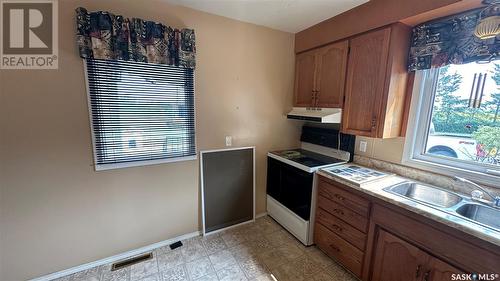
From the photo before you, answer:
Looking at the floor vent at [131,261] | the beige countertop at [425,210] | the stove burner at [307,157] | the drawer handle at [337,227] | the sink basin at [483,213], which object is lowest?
the floor vent at [131,261]

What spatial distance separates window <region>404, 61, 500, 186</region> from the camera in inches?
57.4

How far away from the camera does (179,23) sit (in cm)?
196

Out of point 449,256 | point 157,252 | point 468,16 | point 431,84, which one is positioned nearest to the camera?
point 449,256

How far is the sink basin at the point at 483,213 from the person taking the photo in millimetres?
1324

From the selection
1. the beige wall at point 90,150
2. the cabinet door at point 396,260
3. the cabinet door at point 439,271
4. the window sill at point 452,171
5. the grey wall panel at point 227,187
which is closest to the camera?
the cabinet door at point 439,271

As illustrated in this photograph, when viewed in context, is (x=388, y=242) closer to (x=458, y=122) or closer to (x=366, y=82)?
(x=458, y=122)

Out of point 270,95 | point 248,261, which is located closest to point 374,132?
point 270,95

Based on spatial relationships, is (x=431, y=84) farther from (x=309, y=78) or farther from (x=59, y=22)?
(x=59, y=22)

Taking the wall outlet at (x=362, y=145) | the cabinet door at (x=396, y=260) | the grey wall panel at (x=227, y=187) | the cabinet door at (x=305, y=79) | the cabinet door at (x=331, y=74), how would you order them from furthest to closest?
the cabinet door at (x=305, y=79) < the grey wall panel at (x=227, y=187) < the wall outlet at (x=362, y=145) < the cabinet door at (x=331, y=74) < the cabinet door at (x=396, y=260)

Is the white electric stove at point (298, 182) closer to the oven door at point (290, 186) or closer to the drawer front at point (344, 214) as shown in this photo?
the oven door at point (290, 186)

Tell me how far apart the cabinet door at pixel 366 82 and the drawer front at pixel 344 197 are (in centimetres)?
59

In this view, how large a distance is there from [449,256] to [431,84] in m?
1.36

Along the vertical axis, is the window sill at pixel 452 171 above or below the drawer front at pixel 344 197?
above

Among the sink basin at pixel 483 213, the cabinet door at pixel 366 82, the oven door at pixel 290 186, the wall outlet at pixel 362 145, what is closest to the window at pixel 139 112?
the oven door at pixel 290 186
